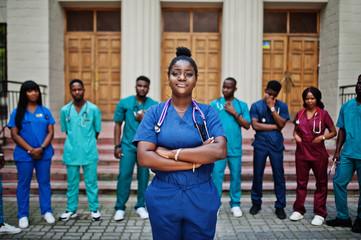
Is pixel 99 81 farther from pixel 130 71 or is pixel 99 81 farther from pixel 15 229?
pixel 15 229

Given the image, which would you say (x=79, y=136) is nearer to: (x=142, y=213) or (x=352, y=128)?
(x=142, y=213)

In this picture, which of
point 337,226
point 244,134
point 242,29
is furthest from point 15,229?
point 242,29

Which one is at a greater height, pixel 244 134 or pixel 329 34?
pixel 329 34

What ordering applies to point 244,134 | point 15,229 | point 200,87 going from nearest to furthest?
point 15,229
point 244,134
point 200,87

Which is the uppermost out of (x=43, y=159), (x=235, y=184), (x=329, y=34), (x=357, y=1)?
(x=357, y=1)

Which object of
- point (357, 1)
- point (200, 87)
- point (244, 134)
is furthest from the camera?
→ point (200, 87)

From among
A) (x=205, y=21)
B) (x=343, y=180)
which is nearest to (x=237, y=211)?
(x=343, y=180)

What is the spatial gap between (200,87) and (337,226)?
648 cm

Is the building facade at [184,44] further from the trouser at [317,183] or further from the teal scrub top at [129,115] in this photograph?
the trouser at [317,183]

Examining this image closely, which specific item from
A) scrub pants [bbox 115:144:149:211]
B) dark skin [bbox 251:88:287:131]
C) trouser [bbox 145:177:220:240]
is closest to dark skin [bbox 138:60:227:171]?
trouser [bbox 145:177:220:240]

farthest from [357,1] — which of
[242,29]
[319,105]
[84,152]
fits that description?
[84,152]

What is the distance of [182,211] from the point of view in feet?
8.01

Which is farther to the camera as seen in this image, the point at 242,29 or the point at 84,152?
the point at 242,29

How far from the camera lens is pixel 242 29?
9.72m
